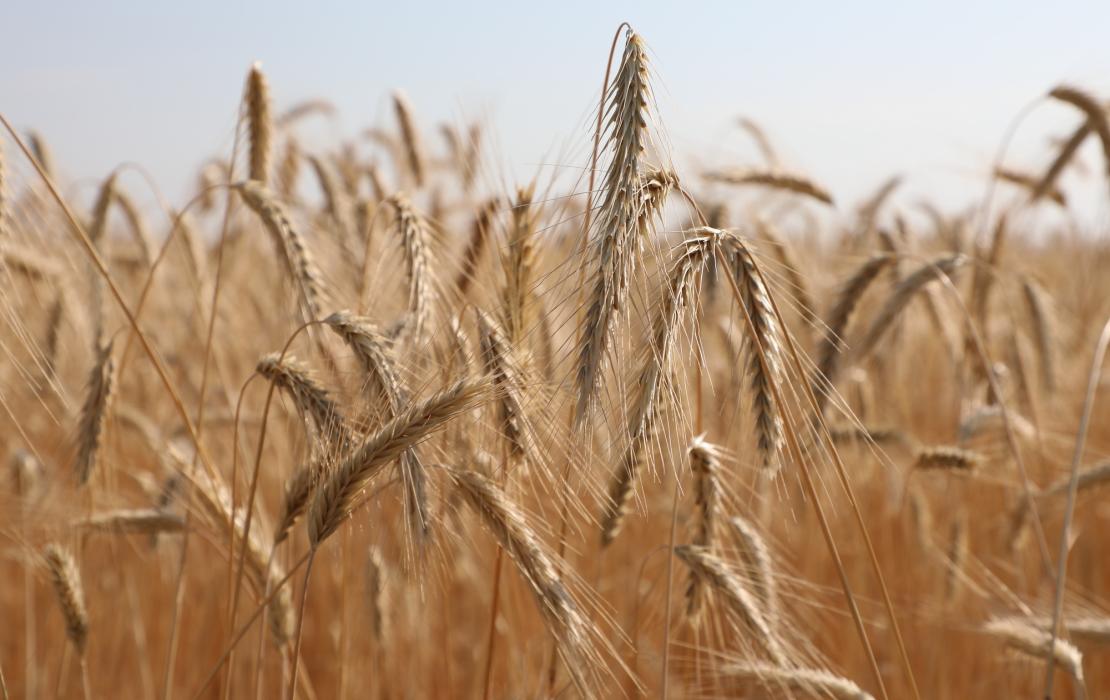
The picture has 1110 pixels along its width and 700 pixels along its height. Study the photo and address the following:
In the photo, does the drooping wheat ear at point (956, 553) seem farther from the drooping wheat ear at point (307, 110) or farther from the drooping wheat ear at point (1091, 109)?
the drooping wheat ear at point (307, 110)

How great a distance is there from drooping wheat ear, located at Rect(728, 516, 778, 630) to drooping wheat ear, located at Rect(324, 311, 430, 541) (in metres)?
0.56

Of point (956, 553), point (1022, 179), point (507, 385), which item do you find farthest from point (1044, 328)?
point (507, 385)

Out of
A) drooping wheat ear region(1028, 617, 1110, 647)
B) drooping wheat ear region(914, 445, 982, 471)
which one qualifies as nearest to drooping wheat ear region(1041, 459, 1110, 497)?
drooping wheat ear region(914, 445, 982, 471)

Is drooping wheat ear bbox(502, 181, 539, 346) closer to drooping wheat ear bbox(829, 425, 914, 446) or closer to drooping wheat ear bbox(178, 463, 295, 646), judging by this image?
drooping wheat ear bbox(178, 463, 295, 646)

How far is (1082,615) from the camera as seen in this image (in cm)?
196

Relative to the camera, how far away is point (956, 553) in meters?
2.54

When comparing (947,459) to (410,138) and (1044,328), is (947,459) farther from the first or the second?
(410,138)

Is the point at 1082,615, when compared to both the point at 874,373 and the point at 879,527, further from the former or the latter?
the point at 874,373

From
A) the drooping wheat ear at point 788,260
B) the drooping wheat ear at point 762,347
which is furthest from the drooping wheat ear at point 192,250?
the drooping wheat ear at point 762,347

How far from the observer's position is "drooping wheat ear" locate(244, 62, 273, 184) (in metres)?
1.95

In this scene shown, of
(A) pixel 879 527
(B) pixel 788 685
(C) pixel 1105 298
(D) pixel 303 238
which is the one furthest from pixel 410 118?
(C) pixel 1105 298

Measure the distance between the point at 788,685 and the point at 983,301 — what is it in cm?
201

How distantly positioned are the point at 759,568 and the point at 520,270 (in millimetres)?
669

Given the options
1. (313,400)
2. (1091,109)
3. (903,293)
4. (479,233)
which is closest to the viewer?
(313,400)
